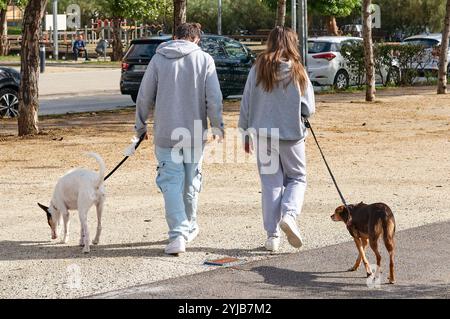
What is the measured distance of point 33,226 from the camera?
32.6ft

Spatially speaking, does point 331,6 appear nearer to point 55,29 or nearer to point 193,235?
point 55,29

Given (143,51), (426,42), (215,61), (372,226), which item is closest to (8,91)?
(143,51)

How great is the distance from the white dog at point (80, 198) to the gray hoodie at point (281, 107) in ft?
4.08

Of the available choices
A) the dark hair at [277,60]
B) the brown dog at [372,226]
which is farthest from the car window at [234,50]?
the brown dog at [372,226]

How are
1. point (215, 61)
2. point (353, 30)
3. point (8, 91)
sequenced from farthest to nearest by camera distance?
point (353, 30) < point (215, 61) < point (8, 91)

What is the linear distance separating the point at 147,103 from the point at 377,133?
9.47 m

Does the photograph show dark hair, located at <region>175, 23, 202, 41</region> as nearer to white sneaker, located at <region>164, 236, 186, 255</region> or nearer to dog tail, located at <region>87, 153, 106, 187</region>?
dog tail, located at <region>87, 153, 106, 187</region>

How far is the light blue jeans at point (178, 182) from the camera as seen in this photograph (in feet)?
28.3

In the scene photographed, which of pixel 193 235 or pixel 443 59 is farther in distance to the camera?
pixel 443 59

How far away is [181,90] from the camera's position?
8.64 metres

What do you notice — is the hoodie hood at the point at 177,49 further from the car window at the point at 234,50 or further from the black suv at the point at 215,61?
the car window at the point at 234,50

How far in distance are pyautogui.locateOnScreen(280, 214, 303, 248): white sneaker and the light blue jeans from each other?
770mm

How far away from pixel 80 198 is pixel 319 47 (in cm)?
2161

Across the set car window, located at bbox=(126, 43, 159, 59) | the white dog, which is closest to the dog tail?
the white dog
